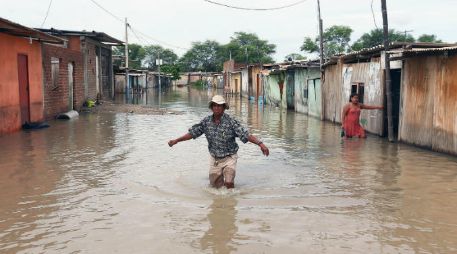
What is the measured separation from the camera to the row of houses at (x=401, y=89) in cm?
1023

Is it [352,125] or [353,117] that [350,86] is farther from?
[353,117]

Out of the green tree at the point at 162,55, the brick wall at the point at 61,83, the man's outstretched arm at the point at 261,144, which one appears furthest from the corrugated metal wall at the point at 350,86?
the green tree at the point at 162,55

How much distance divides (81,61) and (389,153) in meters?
16.6

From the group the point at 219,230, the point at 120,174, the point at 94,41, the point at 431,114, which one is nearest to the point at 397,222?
the point at 219,230

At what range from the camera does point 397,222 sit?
573 cm

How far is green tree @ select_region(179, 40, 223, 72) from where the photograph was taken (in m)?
96.9

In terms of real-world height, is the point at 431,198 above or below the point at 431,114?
below

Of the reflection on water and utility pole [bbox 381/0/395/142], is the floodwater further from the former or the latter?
utility pole [bbox 381/0/395/142]

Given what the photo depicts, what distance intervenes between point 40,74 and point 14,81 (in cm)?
259

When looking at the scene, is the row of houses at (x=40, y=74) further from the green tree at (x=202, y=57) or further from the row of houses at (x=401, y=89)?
the green tree at (x=202, y=57)

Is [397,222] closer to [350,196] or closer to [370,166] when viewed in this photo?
[350,196]

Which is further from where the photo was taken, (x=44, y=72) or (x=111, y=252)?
(x=44, y=72)

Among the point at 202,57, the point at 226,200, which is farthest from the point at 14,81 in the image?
the point at 202,57

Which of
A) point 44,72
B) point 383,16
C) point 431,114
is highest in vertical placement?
point 383,16
